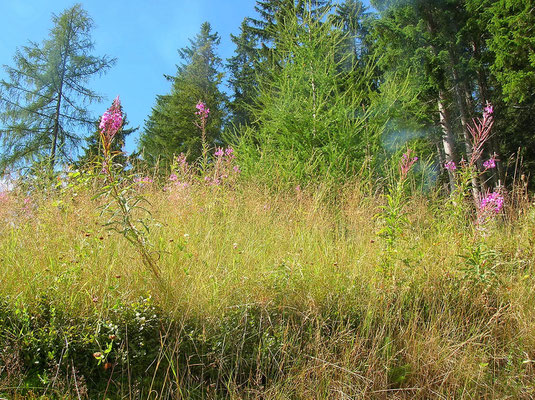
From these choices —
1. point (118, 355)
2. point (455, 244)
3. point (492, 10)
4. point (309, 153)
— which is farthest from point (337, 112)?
point (492, 10)

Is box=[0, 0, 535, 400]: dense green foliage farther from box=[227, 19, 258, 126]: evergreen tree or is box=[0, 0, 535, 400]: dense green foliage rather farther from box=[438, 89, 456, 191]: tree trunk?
box=[227, 19, 258, 126]: evergreen tree

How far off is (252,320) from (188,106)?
17042mm

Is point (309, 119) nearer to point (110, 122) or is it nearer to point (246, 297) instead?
point (110, 122)

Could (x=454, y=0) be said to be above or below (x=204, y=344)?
above

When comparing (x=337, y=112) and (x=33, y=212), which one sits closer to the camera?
(x=33, y=212)

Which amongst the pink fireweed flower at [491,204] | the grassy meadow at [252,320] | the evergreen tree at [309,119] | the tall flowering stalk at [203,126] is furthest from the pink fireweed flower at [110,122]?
the evergreen tree at [309,119]

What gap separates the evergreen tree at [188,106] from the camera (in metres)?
17.7

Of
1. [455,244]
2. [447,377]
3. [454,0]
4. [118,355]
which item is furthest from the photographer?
[454,0]

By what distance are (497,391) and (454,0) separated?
1209cm

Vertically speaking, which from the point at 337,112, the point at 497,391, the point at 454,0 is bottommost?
the point at 497,391

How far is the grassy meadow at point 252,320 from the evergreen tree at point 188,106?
14.4 metres

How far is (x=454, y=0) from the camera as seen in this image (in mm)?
10516

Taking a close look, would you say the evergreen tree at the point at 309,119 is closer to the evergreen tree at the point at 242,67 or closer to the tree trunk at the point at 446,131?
the tree trunk at the point at 446,131

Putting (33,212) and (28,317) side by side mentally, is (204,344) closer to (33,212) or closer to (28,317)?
(28,317)
